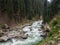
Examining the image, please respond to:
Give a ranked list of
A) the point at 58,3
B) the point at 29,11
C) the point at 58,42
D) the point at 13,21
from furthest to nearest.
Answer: the point at 29,11 < the point at 13,21 < the point at 58,3 < the point at 58,42

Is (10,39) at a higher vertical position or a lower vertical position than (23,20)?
lower

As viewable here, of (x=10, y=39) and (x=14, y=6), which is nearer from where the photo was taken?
(x=10, y=39)

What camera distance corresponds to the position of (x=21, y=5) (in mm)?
43531

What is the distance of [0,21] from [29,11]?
19.0 metres

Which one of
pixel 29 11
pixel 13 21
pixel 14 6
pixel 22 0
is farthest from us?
pixel 29 11

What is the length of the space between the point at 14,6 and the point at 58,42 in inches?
1390

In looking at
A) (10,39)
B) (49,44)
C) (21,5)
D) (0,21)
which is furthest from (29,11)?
(49,44)

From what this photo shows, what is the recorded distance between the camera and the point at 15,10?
41375 mm

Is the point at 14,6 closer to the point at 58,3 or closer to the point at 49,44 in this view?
the point at 58,3

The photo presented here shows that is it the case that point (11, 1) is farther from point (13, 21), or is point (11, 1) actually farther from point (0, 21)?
point (0, 21)

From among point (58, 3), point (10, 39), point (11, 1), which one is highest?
point (11, 1)

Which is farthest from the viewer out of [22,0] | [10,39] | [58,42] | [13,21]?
[22,0]

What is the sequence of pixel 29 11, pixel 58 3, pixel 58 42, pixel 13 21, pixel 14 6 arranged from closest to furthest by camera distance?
pixel 58 42, pixel 58 3, pixel 13 21, pixel 14 6, pixel 29 11

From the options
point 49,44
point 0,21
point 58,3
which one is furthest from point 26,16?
point 49,44
